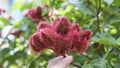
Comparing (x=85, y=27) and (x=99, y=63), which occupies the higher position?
(x=85, y=27)

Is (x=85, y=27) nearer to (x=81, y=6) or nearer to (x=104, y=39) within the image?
(x=81, y=6)

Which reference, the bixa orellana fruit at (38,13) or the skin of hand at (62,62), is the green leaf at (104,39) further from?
the bixa orellana fruit at (38,13)

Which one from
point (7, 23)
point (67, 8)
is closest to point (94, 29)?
point (67, 8)

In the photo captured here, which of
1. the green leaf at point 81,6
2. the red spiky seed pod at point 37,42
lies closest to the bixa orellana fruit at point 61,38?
the red spiky seed pod at point 37,42

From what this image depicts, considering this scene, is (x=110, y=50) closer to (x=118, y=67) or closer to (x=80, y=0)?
(x=118, y=67)

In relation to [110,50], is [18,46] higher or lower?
higher

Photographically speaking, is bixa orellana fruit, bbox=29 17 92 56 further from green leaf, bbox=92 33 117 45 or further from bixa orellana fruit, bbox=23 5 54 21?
bixa orellana fruit, bbox=23 5 54 21

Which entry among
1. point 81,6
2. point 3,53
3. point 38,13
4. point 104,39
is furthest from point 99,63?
point 3,53
